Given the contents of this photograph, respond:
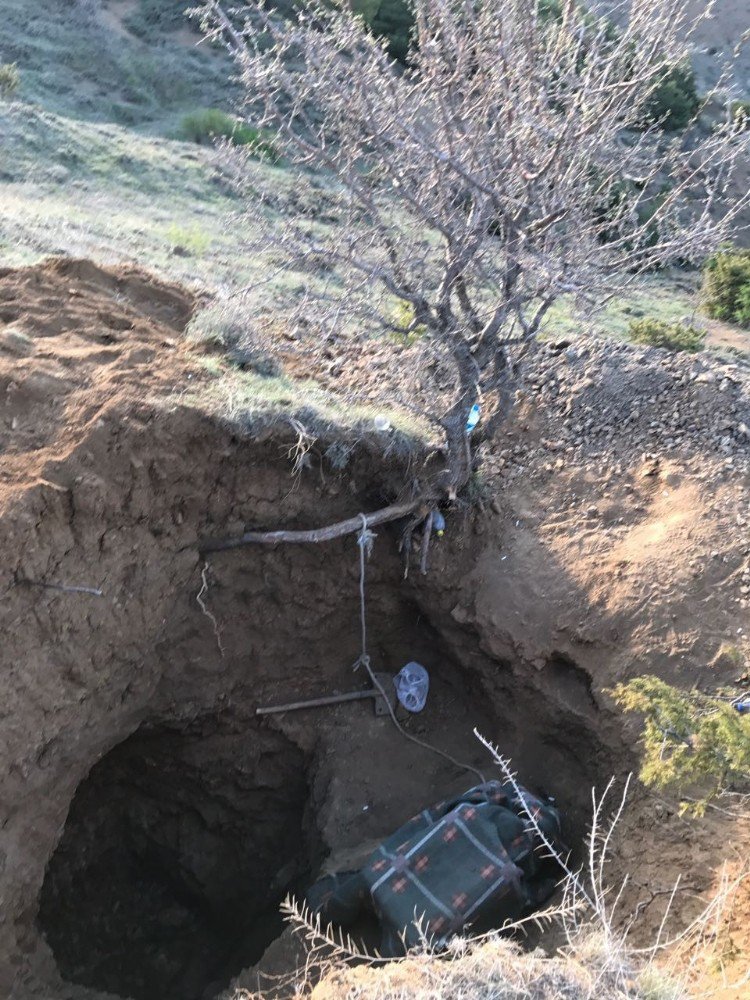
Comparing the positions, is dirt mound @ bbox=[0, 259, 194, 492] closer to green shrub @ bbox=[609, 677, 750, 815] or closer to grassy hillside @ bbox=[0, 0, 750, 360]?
grassy hillside @ bbox=[0, 0, 750, 360]

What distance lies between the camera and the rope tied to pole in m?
5.23

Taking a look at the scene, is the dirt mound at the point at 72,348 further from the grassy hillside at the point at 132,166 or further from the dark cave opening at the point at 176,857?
the dark cave opening at the point at 176,857

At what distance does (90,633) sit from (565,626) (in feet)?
8.73

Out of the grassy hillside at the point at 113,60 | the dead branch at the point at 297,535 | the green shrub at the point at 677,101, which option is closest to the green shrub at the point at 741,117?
the green shrub at the point at 677,101

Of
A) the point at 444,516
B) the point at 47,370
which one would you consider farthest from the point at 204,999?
the point at 47,370

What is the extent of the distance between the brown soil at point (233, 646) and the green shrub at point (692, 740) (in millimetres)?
486

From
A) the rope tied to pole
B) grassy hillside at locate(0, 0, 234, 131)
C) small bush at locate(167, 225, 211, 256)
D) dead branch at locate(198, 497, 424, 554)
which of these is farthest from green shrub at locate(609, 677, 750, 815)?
grassy hillside at locate(0, 0, 234, 131)

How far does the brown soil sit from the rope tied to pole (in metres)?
0.07

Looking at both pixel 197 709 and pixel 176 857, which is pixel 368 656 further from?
pixel 176 857

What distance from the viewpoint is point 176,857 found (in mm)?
6188

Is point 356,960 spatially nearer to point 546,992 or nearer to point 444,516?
point 546,992

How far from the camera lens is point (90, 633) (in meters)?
4.69

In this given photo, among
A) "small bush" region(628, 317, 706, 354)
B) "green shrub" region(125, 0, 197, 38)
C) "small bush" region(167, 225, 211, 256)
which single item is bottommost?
"small bush" region(167, 225, 211, 256)

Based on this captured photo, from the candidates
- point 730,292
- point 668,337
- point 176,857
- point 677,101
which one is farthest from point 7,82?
point 677,101
